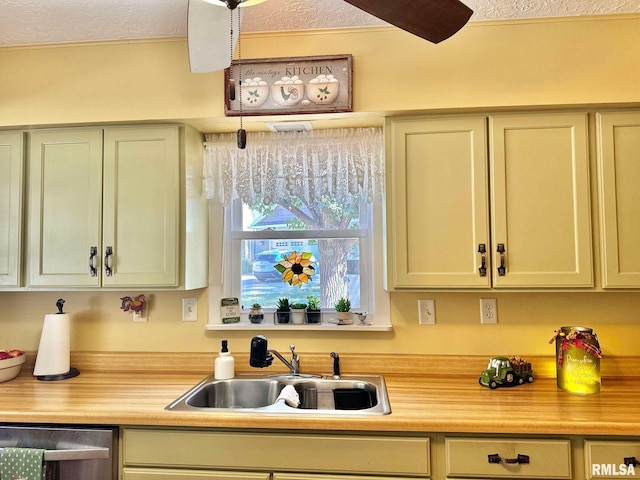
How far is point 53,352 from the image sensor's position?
2186 millimetres

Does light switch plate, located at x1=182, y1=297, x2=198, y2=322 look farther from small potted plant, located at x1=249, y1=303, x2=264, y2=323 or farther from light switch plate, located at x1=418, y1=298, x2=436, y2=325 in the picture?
light switch plate, located at x1=418, y1=298, x2=436, y2=325

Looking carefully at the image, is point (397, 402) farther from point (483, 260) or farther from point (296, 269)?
point (296, 269)

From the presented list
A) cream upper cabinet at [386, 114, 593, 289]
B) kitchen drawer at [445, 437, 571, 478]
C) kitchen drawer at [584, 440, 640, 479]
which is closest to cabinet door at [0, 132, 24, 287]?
cream upper cabinet at [386, 114, 593, 289]

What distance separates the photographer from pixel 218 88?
2.12 meters

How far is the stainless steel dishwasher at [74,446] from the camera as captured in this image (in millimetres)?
1677

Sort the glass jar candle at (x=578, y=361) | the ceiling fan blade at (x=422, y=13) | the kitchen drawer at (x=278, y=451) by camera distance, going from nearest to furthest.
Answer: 1. the ceiling fan blade at (x=422, y=13)
2. the kitchen drawer at (x=278, y=451)
3. the glass jar candle at (x=578, y=361)

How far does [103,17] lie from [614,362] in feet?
8.89

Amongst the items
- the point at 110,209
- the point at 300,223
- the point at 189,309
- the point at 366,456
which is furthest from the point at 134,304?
the point at 366,456

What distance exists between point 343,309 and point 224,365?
616 millimetres

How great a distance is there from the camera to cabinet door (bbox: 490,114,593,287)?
6.32 ft

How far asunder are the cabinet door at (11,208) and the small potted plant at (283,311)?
1.19 metres

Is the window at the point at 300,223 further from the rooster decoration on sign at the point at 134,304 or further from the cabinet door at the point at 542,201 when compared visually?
the cabinet door at the point at 542,201

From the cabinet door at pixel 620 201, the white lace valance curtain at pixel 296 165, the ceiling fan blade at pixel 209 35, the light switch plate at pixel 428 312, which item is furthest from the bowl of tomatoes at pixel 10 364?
the cabinet door at pixel 620 201

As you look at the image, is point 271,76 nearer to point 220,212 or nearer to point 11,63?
point 220,212
